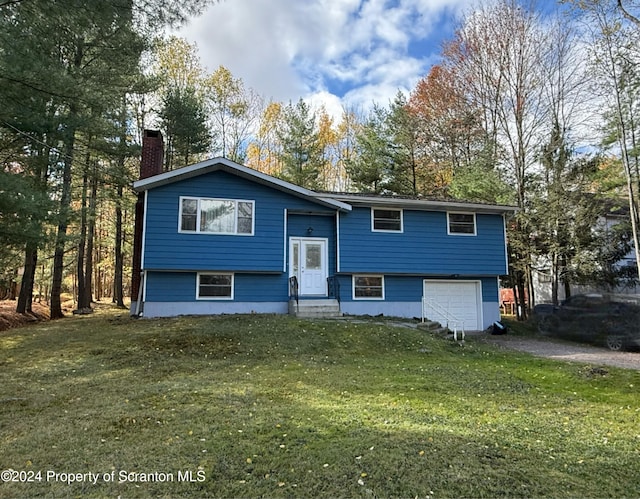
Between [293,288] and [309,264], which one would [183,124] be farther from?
[293,288]

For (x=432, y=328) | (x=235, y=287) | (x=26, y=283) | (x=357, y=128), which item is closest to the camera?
(x=432, y=328)

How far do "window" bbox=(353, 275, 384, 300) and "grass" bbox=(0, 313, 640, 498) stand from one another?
4.98 metres

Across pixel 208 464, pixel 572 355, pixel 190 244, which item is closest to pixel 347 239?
pixel 190 244

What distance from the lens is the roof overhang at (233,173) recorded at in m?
11.8

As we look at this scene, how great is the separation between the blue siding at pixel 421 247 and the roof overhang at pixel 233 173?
3.00ft

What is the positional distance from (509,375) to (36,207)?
1172 centimetres

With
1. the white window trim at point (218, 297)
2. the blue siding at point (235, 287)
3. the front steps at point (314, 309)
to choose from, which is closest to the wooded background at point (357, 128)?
the blue siding at point (235, 287)

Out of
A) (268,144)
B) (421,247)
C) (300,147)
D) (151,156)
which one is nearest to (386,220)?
(421,247)

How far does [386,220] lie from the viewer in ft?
46.5

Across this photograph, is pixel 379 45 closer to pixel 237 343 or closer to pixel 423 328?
pixel 423 328

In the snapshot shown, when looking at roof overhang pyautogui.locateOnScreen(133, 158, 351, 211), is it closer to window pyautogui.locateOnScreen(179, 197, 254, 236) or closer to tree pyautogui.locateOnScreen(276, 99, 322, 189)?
window pyautogui.locateOnScreen(179, 197, 254, 236)

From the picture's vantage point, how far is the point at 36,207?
33.9 feet

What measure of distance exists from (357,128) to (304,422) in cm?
2478

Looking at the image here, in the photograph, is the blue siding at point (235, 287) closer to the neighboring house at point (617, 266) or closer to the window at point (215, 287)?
the window at point (215, 287)
